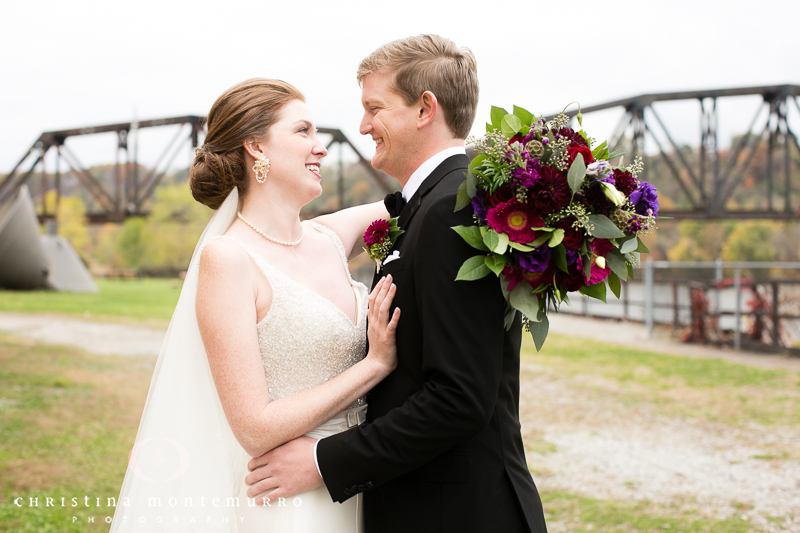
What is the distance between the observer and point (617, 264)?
187 centimetres

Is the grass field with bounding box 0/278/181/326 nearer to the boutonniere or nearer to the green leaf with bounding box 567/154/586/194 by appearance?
the boutonniere

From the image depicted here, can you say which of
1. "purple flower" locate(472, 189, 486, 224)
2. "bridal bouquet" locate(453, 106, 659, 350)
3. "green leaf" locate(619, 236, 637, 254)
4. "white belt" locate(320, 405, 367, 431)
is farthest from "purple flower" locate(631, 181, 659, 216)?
"white belt" locate(320, 405, 367, 431)

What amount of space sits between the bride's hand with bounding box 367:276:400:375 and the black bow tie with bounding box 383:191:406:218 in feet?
1.29

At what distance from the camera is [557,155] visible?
1802 mm

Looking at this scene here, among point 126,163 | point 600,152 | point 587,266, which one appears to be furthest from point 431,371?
point 126,163

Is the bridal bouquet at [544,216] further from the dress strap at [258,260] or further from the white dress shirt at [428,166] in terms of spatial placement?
the dress strap at [258,260]

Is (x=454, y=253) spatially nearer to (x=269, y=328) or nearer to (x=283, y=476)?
(x=269, y=328)

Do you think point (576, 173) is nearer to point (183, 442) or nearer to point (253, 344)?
point (253, 344)

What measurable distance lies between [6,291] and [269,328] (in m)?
31.9

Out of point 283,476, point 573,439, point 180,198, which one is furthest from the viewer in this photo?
point 180,198

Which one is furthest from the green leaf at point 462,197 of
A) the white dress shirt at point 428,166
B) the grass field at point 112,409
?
the grass field at point 112,409

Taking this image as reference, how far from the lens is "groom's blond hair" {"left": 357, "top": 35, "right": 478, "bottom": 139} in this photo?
2.07 metres

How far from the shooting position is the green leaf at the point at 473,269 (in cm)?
171

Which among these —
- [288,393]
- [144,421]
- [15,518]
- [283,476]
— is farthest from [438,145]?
[15,518]
